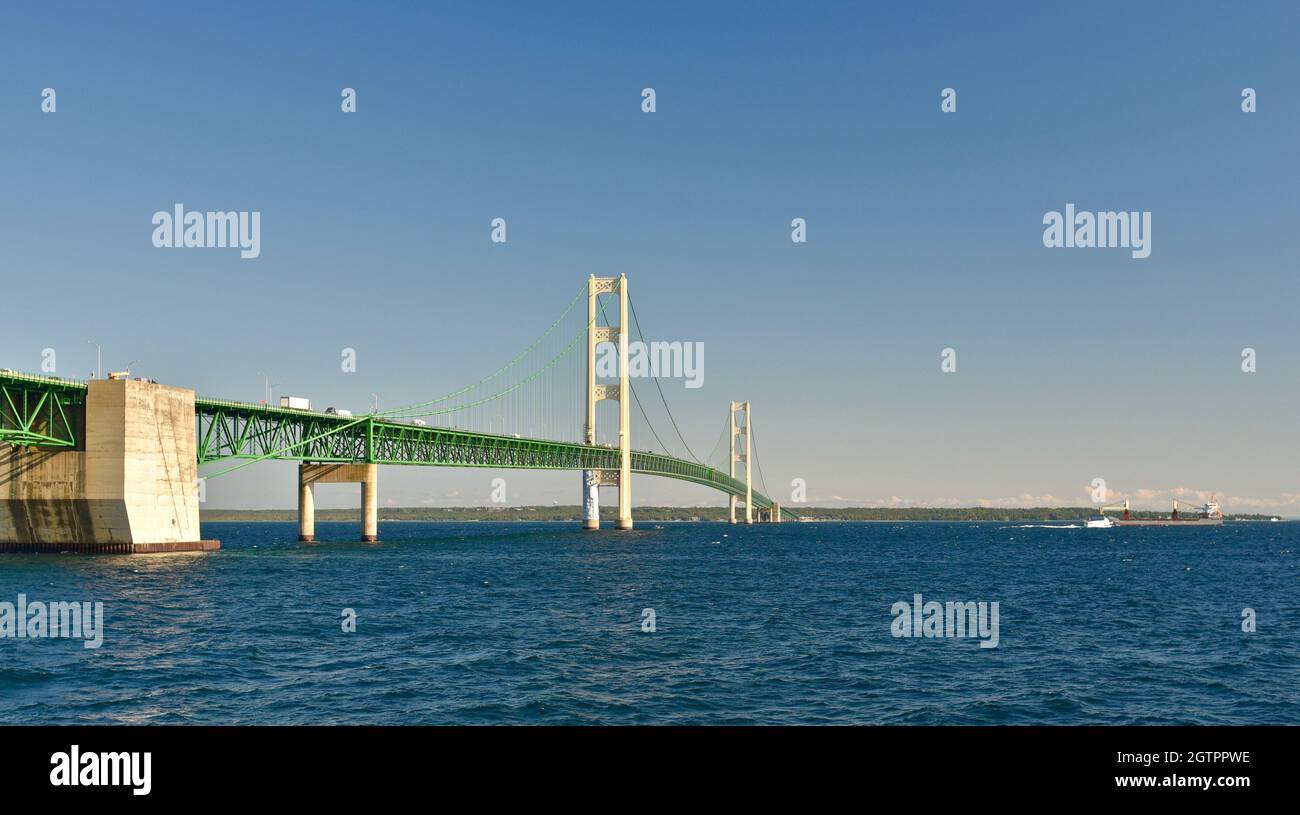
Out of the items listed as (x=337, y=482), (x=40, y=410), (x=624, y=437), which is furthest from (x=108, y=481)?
(x=624, y=437)

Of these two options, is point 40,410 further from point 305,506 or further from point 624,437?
point 624,437

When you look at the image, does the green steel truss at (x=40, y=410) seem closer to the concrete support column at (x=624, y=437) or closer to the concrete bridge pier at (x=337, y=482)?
the concrete bridge pier at (x=337, y=482)

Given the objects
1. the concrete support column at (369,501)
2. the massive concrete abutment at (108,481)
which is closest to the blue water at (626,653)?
the massive concrete abutment at (108,481)

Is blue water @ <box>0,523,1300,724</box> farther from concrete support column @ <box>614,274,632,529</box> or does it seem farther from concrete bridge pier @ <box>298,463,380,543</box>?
concrete support column @ <box>614,274,632,529</box>

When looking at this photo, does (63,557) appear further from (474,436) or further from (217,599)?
(474,436)
